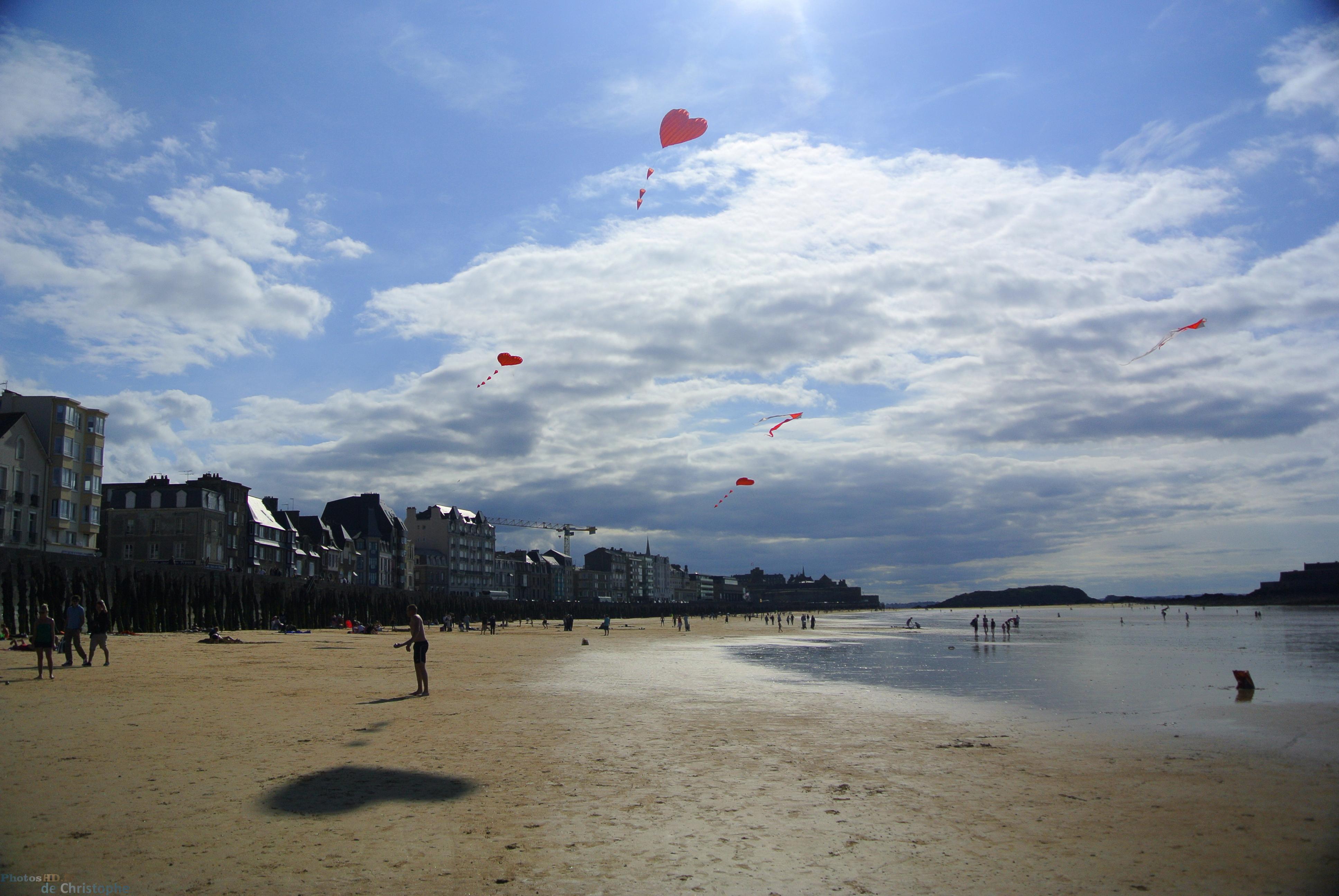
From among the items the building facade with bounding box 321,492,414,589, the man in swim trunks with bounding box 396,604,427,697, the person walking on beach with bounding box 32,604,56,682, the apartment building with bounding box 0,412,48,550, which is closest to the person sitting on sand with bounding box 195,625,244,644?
the person walking on beach with bounding box 32,604,56,682

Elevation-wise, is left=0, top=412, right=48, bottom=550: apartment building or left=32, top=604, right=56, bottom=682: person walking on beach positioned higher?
left=0, top=412, right=48, bottom=550: apartment building

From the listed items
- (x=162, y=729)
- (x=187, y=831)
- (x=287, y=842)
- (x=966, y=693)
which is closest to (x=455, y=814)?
(x=287, y=842)

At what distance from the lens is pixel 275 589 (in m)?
53.8

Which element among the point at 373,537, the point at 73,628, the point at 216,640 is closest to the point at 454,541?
the point at 373,537

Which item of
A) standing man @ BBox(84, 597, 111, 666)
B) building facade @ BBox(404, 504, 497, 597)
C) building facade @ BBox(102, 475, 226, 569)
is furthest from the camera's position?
building facade @ BBox(404, 504, 497, 597)

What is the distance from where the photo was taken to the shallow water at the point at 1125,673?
16781 millimetres

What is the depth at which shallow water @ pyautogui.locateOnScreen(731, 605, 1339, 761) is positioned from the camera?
55.1 ft

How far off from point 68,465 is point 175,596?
19367 millimetres

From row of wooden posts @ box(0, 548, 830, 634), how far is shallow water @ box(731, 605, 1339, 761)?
89.4 ft

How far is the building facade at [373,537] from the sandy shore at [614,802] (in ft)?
328

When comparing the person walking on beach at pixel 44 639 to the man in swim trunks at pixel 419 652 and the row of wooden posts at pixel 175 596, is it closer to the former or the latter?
the man in swim trunks at pixel 419 652

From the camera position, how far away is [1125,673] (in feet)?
93.9

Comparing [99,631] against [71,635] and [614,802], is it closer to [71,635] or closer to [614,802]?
[71,635]

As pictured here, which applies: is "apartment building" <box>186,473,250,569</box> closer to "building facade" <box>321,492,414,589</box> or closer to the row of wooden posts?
the row of wooden posts
